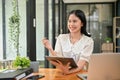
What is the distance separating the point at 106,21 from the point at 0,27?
7542 millimetres

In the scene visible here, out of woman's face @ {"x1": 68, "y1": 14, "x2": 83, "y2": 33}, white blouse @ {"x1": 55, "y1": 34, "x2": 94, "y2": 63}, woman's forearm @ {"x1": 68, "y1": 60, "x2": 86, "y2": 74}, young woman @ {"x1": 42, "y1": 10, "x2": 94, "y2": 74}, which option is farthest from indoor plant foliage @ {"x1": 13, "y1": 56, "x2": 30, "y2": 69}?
woman's face @ {"x1": 68, "y1": 14, "x2": 83, "y2": 33}

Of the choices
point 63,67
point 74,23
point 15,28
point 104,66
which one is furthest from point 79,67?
point 15,28

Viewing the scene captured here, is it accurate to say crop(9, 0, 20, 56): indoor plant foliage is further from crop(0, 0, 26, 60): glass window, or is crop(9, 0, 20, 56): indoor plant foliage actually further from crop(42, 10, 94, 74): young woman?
crop(42, 10, 94, 74): young woman

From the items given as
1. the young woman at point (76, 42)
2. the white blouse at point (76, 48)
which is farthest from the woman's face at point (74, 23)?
the white blouse at point (76, 48)

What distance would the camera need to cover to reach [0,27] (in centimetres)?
281

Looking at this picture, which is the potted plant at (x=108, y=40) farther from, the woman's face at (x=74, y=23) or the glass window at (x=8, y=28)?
the woman's face at (x=74, y=23)

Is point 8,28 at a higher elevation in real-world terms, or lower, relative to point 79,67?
higher

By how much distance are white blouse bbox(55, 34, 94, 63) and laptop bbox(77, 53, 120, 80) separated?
922 mm

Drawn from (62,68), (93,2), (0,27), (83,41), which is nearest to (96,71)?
(62,68)

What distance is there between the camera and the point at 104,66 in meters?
1.40

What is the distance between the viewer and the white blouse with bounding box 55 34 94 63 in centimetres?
243

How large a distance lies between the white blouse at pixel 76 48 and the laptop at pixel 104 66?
0.92 metres

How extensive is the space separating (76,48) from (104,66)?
3.53 feet

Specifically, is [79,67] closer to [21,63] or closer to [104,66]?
[21,63]
